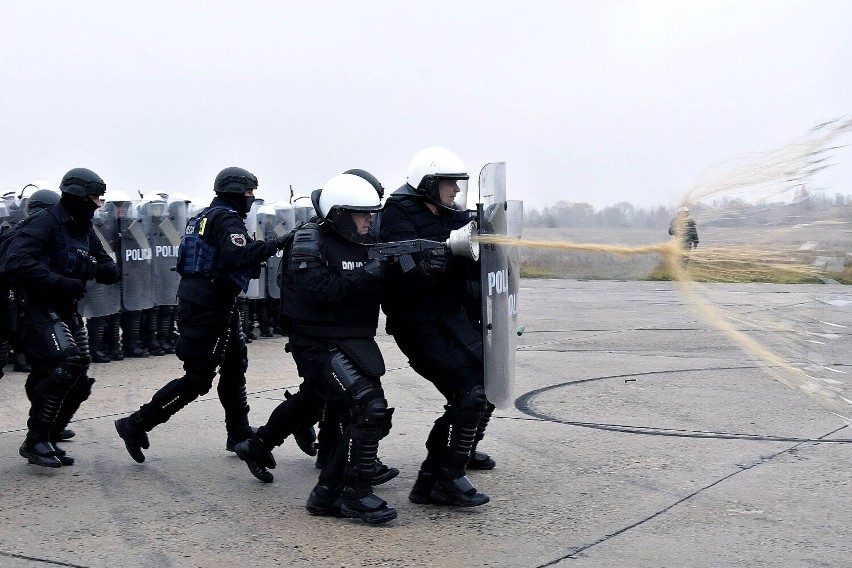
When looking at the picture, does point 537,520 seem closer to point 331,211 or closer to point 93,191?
point 331,211

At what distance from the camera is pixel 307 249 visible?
5.70 metres

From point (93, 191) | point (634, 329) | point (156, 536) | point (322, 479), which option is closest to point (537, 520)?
point (322, 479)

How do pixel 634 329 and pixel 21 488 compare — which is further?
pixel 634 329

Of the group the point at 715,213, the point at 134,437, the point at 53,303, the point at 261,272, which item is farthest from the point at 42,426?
the point at 261,272

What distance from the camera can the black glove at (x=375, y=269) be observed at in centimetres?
561

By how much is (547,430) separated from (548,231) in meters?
2.58

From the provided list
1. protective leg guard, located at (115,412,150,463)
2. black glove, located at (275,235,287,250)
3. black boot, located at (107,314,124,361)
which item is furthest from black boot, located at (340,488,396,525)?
black boot, located at (107,314,124,361)

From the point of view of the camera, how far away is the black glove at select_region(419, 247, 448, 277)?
5.54 m

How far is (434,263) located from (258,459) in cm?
176

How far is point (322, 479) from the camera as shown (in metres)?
5.79

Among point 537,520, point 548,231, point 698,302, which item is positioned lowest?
point 537,520

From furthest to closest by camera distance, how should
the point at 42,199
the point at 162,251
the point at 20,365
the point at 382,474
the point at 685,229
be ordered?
1. the point at 162,251
2. the point at 20,365
3. the point at 42,199
4. the point at 382,474
5. the point at 685,229

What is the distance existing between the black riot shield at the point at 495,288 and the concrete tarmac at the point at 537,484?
27.6 inches

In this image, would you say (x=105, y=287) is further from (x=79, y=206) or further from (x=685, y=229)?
(x=685, y=229)
